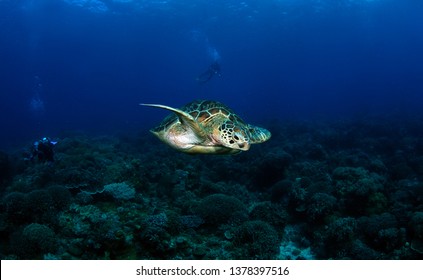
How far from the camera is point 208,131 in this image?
200 inches

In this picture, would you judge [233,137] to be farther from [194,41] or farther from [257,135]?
[194,41]

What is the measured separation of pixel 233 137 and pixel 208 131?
2.07 ft

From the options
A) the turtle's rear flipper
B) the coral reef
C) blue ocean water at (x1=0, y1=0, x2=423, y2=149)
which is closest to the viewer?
the coral reef

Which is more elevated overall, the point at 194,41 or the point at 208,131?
the point at 194,41

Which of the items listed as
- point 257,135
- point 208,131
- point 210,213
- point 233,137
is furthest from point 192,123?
point 210,213

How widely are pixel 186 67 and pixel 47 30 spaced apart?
5028 centimetres

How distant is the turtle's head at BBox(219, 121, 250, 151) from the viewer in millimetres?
4539

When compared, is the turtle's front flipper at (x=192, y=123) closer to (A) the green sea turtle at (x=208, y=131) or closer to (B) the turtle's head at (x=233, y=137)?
(A) the green sea turtle at (x=208, y=131)

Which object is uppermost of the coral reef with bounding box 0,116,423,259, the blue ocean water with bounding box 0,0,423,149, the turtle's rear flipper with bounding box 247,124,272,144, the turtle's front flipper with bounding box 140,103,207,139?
the blue ocean water with bounding box 0,0,423,149

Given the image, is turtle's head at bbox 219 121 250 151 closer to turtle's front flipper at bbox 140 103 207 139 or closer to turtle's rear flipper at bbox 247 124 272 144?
turtle's front flipper at bbox 140 103 207 139

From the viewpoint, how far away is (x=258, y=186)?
10023 mm

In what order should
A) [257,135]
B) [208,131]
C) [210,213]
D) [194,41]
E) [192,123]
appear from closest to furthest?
[192,123] → [208,131] → [257,135] → [210,213] → [194,41]

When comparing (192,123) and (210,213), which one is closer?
(192,123)

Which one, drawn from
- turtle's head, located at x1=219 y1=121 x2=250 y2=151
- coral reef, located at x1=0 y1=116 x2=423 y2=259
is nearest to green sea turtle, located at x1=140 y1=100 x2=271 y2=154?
turtle's head, located at x1=219 y1=121 x2=250 y2=151
